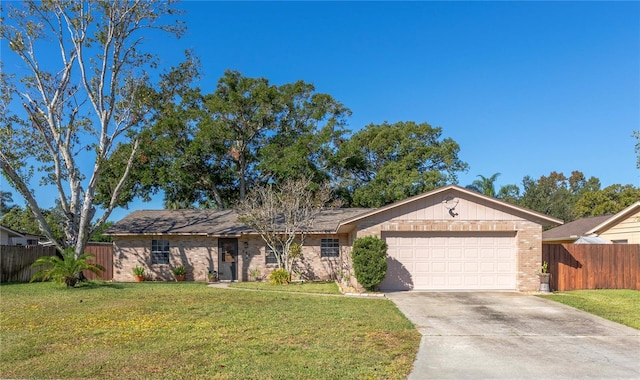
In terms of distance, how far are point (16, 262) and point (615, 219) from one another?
27.3 metres

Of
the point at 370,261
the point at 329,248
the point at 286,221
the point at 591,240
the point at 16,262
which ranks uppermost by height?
the point at 286,221

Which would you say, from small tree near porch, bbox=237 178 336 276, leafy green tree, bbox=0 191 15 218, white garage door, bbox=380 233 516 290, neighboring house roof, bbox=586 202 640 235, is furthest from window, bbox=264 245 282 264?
leafy green tree, bbox=0 191 15 218

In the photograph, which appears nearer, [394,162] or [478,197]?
[478,197]

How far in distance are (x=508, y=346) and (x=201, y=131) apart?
25.9m

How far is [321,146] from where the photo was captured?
3294cm

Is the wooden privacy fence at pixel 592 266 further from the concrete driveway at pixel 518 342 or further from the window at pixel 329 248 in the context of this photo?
the window at pixel 329 248

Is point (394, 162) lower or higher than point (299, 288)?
higher

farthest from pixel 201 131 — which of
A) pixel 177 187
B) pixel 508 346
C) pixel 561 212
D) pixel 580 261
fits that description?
pixel 561 212

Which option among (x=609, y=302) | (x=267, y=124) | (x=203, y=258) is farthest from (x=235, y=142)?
(x=609, y=302)

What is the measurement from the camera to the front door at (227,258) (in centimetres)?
2327

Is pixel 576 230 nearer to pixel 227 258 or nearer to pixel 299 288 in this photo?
pixel 299 288

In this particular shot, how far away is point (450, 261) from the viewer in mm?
17531

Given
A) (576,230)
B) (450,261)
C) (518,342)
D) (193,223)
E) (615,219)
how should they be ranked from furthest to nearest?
(576,230), (193,223), (615,219), (450,261), (518,342)

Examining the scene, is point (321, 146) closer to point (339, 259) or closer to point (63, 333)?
point (339, 259)
